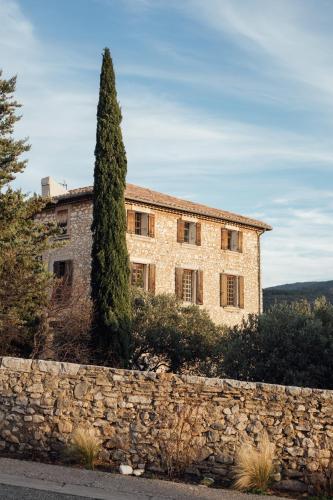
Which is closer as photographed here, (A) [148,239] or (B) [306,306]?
(B) [306,306]

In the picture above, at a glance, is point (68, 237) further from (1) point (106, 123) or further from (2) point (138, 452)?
(2) point (138, 452)

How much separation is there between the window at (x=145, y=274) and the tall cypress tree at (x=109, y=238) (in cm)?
715

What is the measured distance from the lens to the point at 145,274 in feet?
94.1

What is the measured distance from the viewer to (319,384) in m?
17.1

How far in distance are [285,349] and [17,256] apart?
8.05 meters

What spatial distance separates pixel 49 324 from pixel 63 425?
28.2 feet

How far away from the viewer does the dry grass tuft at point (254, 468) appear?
973cm

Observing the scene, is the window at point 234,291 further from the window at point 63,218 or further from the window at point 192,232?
the window at point 63,218

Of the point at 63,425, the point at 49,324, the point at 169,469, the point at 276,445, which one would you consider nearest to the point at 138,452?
the point at 169,469

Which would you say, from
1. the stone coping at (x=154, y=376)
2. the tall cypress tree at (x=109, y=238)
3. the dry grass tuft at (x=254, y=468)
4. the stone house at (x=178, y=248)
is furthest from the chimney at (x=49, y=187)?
the dry grass tuft at (x=254, y=468)

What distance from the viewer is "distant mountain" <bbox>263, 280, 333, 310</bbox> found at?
224 ft

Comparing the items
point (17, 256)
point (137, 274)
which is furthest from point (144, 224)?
point (17, 256)

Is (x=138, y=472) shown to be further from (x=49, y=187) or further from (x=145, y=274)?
(x=49, y=187)

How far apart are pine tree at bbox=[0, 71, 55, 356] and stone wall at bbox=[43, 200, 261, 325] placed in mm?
7094
